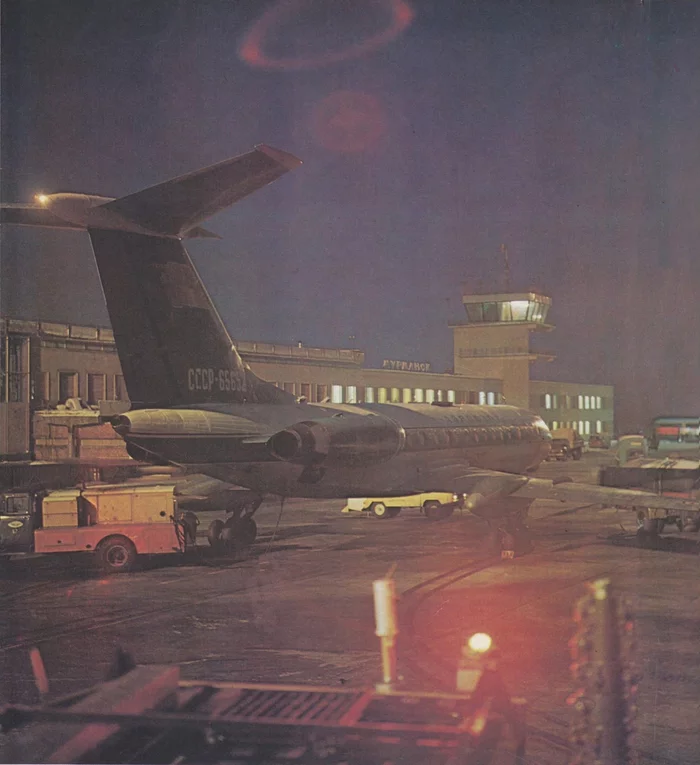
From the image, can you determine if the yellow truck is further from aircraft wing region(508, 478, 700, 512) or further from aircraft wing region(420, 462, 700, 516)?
aircraft wing region(508, 478, 700, 512)

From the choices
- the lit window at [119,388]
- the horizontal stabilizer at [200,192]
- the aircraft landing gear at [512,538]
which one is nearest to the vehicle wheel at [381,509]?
the aircraft landing gear at [512,538]

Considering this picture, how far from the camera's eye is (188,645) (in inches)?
515

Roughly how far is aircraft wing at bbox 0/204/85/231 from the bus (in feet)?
42.8

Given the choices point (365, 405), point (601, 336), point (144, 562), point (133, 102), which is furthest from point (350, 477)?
point (133, 102)

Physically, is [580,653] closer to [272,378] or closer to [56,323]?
[272,378]

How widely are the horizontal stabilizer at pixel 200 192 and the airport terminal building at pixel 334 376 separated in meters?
2.59

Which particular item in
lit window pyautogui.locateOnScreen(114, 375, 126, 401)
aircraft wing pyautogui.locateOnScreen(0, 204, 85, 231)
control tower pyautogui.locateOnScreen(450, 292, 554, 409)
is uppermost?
aircraft wing pyautogui.locateOnScreen(0, 204, 85, 231)

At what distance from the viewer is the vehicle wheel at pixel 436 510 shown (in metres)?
25.6

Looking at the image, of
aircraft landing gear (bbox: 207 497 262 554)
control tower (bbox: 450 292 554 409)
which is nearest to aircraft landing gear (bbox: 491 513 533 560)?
control tower (bbox: 450 292 554 409)

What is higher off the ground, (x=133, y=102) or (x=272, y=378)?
(x=133, y=102)

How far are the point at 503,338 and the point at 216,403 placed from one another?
24.1 ft

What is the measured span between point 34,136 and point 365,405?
30.7 feet

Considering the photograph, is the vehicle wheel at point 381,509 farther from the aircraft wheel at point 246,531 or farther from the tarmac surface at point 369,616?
the aircraft wheel at point 246,531

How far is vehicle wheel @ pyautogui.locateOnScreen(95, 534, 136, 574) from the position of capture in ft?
61.0
